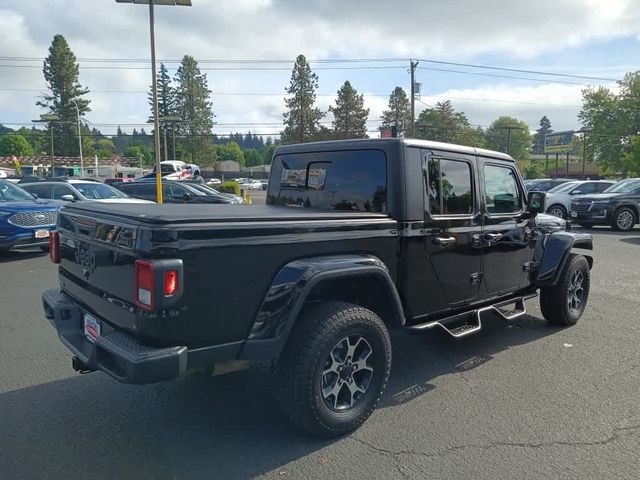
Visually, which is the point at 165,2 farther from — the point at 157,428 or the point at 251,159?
the point at 251,159

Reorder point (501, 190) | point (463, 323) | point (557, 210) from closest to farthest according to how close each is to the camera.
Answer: point (463, 323) → point (501, 190) → point (557, 210)

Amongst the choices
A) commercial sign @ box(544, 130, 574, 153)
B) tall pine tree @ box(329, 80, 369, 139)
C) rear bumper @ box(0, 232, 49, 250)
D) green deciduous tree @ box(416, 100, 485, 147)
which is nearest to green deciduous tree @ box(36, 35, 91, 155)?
tall pine tree @ box(329, 80, 369, 139)

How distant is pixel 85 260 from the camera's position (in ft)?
10.4

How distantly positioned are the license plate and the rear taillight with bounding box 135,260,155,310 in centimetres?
70

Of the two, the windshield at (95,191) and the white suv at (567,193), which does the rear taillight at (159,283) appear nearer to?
the windshield at (95,191)

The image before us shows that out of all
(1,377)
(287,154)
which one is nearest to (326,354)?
(287,154)

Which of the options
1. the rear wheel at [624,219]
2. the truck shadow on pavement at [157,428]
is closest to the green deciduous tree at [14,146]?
the rear wheel at [624,219]

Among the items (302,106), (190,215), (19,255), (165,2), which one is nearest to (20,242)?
(19,255)

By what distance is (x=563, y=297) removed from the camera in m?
5.33

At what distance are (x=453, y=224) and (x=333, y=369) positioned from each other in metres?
1.61

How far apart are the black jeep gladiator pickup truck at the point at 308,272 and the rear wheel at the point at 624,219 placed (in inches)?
514

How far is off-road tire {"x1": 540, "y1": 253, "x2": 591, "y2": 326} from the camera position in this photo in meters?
5.31

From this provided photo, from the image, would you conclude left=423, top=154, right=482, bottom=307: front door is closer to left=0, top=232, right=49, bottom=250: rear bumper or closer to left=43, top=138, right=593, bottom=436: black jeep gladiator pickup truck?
left=43, top=138, right=593, bottom=436: black jeep gladiator pickup truck

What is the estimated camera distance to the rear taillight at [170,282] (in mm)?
2432
